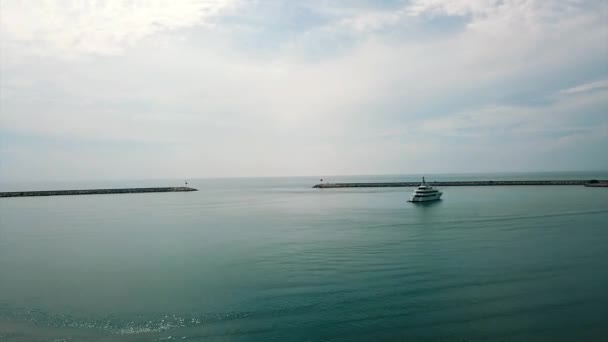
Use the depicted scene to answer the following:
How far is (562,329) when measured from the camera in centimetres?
1537

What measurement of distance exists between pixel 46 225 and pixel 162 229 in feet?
56.6

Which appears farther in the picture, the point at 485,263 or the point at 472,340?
the point at 485,263

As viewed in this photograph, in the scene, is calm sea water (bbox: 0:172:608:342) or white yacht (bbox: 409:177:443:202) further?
white yacht (bbox: 409:177:443:202)

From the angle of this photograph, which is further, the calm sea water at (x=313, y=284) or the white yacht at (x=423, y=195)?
the white yacht at (x=423, y=195)

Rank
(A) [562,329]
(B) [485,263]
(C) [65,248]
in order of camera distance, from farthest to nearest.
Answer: (C) [65,248] < (B) [485,263] < (A) [562,329]

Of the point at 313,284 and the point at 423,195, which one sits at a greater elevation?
the point at 423,195

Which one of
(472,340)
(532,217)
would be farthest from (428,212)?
(472,340)

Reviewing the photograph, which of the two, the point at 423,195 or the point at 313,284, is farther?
the point at 423,195

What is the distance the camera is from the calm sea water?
1561 centimetres

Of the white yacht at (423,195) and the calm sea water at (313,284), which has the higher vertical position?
the white yacht at (423,195)

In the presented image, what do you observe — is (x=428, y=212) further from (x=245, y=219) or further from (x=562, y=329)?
(x=562, y=329)

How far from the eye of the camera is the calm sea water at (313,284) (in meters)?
15.6

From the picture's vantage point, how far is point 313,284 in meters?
21.4

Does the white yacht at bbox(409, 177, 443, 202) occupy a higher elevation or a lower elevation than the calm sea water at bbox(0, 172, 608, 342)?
higher
